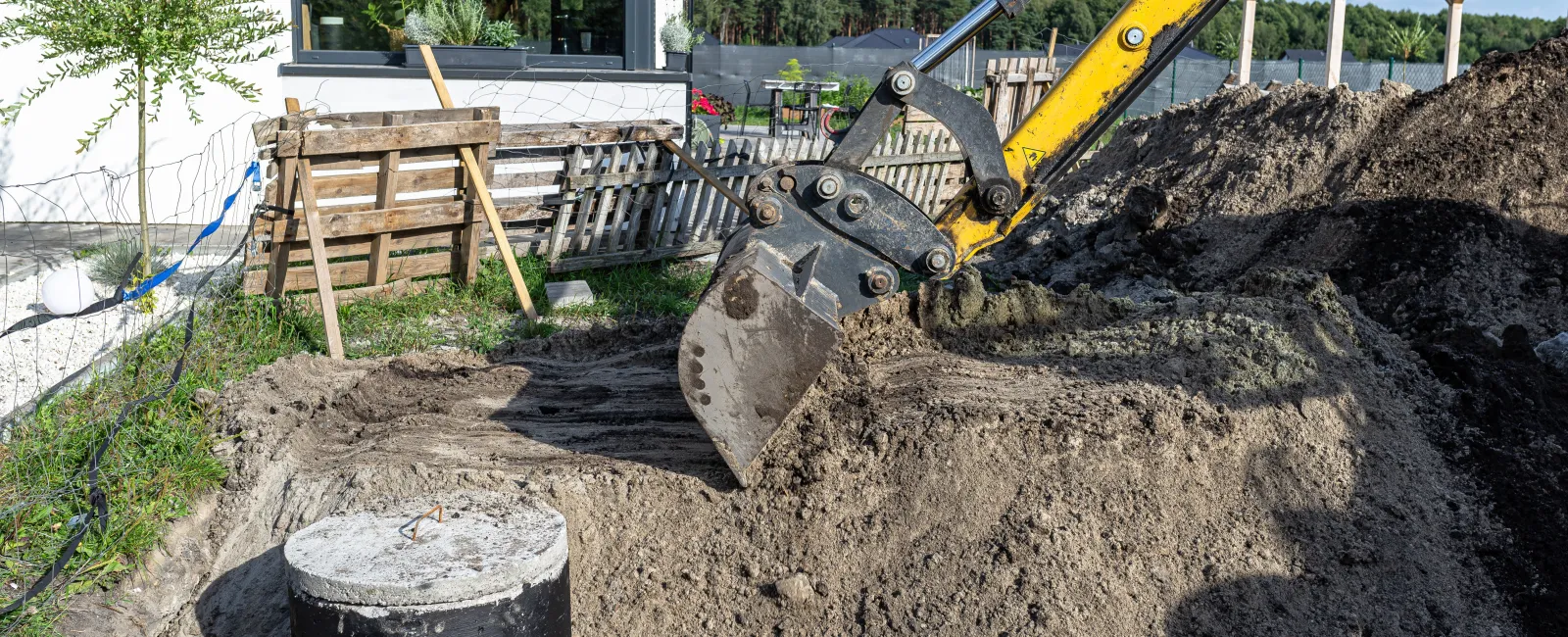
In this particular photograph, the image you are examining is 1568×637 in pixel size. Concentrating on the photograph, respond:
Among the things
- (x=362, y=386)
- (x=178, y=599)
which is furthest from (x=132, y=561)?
(x=362, y=386)

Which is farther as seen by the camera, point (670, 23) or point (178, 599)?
point (670, 23)

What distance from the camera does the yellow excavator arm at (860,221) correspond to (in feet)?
13.3

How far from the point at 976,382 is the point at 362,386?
118 inches

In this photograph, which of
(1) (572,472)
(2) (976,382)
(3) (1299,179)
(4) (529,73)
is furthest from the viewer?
(4) (529,73)

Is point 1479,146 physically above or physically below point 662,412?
above

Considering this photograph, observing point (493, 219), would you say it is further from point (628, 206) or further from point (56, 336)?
point (56, 336)

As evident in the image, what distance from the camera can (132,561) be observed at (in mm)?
4199

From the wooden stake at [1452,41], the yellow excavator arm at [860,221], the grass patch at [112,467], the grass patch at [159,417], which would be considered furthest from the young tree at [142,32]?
the wooden stake at [1452,41]

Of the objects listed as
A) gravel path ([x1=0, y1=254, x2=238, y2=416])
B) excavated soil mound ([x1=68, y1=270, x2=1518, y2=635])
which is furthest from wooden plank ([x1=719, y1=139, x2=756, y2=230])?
excavated soil mound ([x1=68, y1=270, x2=1518, y2=635])

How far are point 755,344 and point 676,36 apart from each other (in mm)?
7589

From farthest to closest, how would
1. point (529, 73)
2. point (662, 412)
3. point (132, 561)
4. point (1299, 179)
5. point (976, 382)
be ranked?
point (529, 73)
point (1299, 179)
point (662, 412)
point (976, 382)
point (132, 561)

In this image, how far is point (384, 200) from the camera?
680cm

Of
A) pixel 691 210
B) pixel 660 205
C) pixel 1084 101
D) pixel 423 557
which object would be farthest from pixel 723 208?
pixel 423 557

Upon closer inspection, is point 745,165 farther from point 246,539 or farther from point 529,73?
point 246,539
